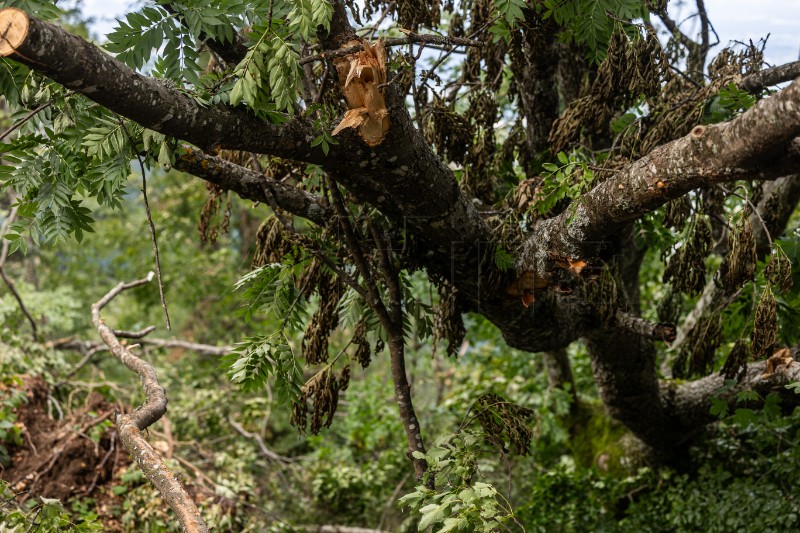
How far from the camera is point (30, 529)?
2.93m

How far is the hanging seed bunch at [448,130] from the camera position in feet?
11.1

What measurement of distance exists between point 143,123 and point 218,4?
1.67ft

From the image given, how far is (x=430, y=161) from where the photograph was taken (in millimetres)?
2732

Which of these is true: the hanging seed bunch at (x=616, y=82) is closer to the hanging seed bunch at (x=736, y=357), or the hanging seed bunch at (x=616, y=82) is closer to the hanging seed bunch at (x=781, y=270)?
the hanging seed bunch at (x=781, y=270)

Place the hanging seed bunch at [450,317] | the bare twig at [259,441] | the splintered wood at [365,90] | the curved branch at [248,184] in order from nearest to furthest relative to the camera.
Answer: the splintered wood at [365,90] < the curved branch at [248,184] < the hanging seed bunch at [450,317] < the bare twig at [259,441]

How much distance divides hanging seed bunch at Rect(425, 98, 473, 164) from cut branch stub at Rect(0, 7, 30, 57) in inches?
78.6

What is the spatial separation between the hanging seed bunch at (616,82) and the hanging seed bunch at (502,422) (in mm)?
1201

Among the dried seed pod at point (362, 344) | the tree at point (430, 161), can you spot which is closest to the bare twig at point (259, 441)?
the tree at point (430, 161)

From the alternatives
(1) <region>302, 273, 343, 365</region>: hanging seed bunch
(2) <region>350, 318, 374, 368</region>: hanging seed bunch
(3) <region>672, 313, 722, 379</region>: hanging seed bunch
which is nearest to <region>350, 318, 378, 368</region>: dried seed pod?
(2) <region>350, 318, 374, 368</region>: hanging seed bunch

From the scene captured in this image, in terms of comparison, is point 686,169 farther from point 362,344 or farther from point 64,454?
point 64,454

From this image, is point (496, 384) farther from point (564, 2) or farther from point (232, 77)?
point (232, 77)

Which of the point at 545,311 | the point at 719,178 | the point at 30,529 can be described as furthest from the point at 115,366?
the point at 719,178

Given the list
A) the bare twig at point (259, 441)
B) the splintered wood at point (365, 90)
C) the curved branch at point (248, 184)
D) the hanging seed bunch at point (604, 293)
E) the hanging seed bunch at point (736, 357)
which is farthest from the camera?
the bare twig at point (259, 441)

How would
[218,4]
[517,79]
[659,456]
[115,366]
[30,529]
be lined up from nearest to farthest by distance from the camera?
[218,4] < [30,529] < [517,79] < [659,456] < [115,366]
